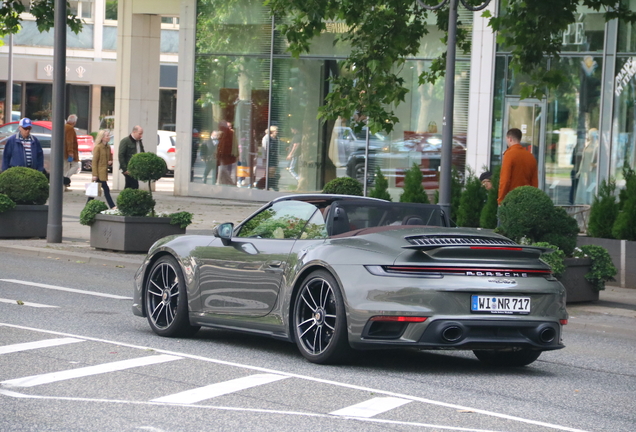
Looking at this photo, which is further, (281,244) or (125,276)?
(125,276)

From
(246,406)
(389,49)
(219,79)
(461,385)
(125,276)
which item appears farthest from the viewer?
(219,79)

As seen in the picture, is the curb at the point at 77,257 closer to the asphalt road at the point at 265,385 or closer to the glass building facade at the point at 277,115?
the asphalt road at the point at 265,385

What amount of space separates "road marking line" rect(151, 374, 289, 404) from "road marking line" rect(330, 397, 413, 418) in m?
0.85

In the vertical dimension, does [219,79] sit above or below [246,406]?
above

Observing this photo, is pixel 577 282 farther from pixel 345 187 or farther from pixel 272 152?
pixel 272 152

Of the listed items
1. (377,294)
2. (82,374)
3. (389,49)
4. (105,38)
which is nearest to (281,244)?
(377,294)

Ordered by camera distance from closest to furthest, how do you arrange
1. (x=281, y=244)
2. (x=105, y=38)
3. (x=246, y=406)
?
1. (x=246, y=406)
2. (x=281, y=244)
3. (x=105, y=38)

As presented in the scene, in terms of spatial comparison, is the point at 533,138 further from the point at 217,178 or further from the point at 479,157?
the point at 217,178

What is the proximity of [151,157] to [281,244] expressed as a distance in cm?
925

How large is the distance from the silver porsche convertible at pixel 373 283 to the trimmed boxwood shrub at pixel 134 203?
8072 millimetres

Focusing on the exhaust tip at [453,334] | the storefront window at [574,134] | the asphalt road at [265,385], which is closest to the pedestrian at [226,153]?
the storefront window at [574,134]

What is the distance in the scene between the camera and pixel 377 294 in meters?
7.39

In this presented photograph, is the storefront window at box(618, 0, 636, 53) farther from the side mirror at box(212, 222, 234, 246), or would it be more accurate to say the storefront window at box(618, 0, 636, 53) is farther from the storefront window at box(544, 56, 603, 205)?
the side mirror at box(212, 222, 234, 246)

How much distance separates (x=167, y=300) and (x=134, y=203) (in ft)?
25.5
